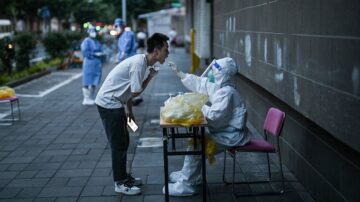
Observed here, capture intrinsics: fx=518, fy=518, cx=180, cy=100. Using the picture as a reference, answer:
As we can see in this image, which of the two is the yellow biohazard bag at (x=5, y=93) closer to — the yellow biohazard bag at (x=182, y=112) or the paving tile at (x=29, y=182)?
the paving tile at (x=29, y=182)

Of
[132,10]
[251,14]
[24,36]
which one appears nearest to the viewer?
[251,14]

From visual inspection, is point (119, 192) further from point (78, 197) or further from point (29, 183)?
point (29, 183)

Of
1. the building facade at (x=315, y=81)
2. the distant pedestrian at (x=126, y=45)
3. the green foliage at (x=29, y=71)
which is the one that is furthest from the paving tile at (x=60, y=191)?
the green foliage at (x=29, y=71)

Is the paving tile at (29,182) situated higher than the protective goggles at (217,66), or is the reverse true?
the protective goggles at (217,66)

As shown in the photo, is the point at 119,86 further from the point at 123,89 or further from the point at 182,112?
the point at 182,112

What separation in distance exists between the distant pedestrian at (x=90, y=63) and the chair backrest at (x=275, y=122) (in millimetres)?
6573

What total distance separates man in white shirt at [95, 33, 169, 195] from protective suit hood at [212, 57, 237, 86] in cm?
53

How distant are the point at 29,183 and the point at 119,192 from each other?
115cm

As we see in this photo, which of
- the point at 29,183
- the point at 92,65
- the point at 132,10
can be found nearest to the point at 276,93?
the point at 29,183

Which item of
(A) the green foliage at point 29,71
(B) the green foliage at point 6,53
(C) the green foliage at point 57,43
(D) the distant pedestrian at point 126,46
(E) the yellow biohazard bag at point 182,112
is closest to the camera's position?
(E) the yellow biohazard bag at point 182,112

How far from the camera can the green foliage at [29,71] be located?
14.7 metres

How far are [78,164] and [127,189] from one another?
58.3 inches

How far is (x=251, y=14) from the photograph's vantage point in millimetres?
8031

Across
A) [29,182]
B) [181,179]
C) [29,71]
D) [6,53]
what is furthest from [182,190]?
[29,71]
